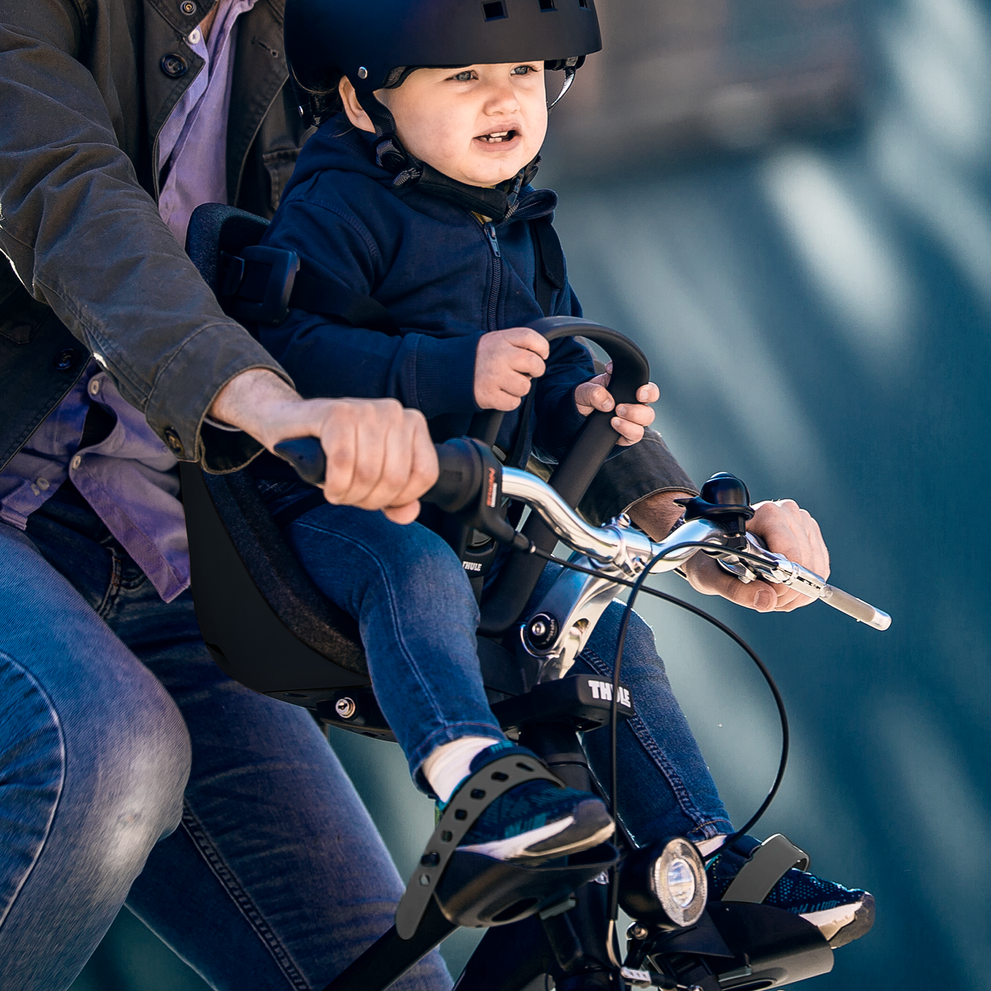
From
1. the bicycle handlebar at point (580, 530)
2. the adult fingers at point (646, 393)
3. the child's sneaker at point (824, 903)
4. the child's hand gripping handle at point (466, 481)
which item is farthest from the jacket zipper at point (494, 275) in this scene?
the child's sneaker at point (824, 903)

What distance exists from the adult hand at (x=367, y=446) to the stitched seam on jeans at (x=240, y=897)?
2.05ft

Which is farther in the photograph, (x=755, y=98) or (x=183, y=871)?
(x=755, y=98)

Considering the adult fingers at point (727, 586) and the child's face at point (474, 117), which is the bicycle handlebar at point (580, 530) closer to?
the adult fingers at point (727, 586)

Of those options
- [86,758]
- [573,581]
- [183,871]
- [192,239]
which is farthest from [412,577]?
[183,871]

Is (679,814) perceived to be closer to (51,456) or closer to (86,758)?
(86,758)

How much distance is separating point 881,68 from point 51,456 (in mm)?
1628

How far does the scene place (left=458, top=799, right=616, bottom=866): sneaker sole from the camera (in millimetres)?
815

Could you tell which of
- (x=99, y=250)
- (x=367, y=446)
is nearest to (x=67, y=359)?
(x=99, y=250)

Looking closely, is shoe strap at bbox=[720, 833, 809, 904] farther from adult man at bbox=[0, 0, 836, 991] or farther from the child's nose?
the child's nose

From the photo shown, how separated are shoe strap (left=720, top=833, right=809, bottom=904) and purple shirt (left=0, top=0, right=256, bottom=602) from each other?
0.71 meters

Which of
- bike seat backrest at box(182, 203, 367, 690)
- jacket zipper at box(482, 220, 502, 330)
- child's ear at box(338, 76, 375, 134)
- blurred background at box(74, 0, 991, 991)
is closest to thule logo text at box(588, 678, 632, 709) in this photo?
bike seat backrest at box(182, 203, 367, 690)

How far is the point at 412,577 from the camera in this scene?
3.27 ft

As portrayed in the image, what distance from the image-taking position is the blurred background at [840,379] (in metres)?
1.97

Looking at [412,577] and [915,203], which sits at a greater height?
[915,203]
